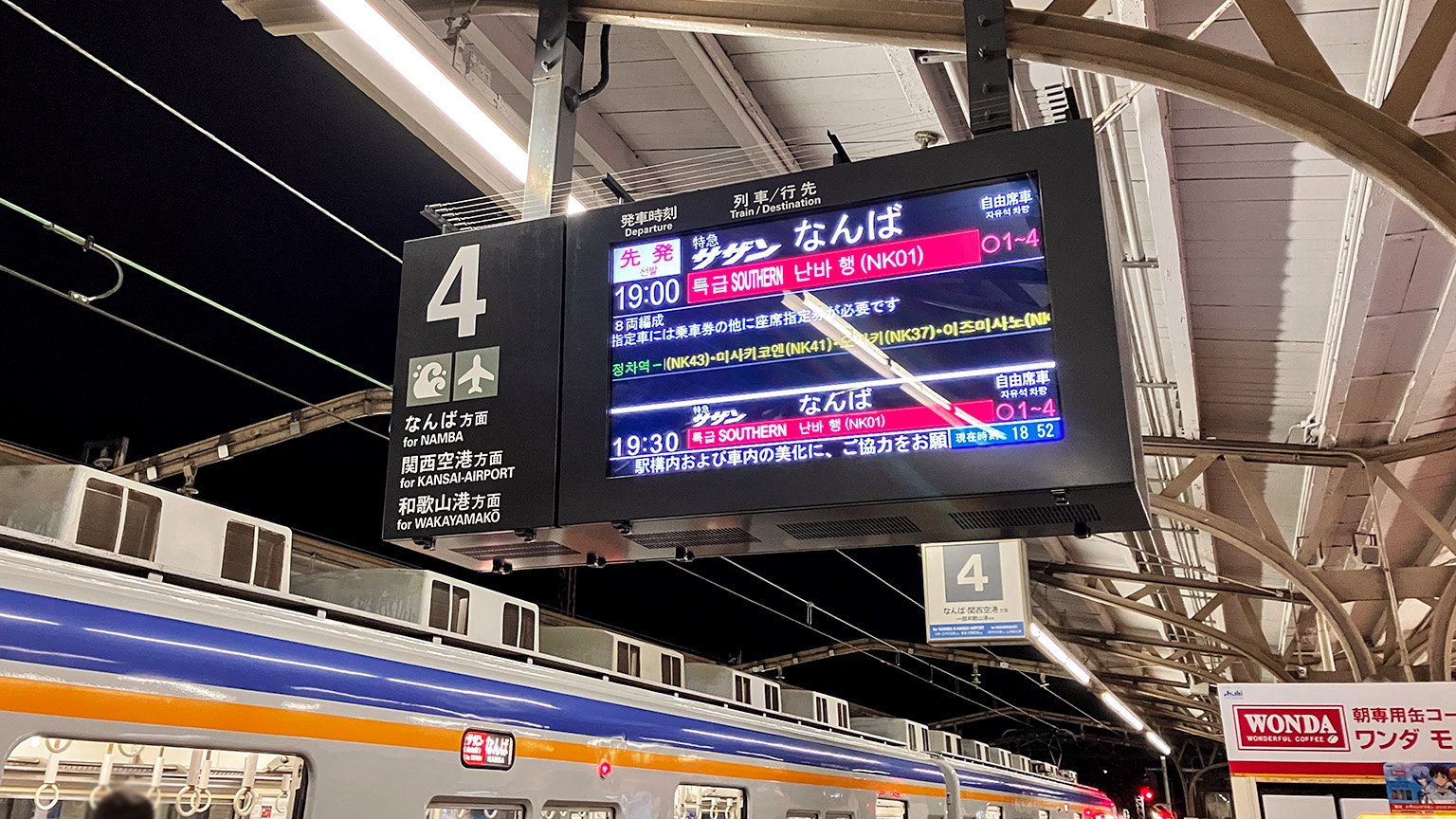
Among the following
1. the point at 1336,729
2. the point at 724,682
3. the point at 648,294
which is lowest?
the point at 1336,729

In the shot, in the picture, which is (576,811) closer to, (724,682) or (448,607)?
(448,607)

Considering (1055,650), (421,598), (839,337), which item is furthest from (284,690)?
(1055,650)

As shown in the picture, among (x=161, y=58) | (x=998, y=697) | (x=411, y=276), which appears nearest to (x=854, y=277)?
(x=411, y=276)

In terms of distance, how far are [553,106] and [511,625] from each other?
7.82ft

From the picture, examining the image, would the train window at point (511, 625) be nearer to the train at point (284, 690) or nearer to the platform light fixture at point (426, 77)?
the train at point (284, 690)

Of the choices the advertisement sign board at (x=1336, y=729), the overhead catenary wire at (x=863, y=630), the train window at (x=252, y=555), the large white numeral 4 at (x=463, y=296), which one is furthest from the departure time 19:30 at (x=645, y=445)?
the overhead catenary wire at (x=863, y=630)

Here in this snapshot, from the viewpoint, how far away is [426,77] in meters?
3.15

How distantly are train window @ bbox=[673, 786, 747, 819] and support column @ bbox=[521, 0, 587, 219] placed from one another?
319 centimetres

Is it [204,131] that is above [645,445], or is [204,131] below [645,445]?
above

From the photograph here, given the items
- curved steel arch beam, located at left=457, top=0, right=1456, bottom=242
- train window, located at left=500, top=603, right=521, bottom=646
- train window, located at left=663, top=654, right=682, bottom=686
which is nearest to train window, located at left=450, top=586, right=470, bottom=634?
train window, located at left=500, top=603, right=521, bottom=646

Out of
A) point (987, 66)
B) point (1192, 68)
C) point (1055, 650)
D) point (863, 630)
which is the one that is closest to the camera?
point (1192, 68)

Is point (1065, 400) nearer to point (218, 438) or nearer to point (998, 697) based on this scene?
point (218, 438)

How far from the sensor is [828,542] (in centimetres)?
316

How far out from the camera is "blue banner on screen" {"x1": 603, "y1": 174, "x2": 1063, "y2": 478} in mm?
2832
